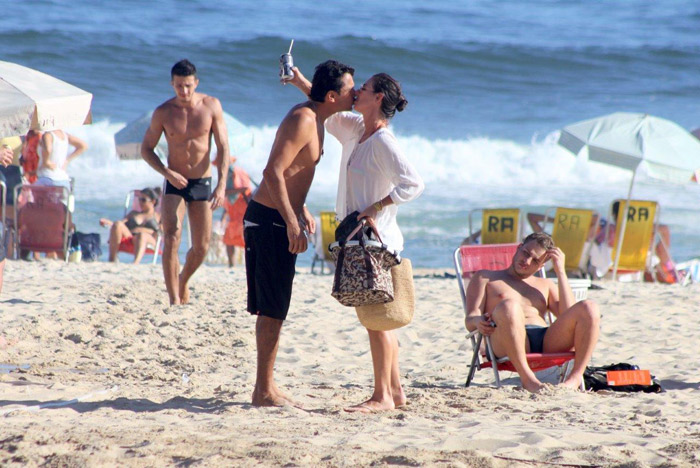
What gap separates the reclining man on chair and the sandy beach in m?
0.21

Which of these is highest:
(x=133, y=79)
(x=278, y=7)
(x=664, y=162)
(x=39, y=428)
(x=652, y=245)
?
(x=278, y=7)

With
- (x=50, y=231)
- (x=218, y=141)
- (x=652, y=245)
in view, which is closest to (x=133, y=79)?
(x=50, y=231)

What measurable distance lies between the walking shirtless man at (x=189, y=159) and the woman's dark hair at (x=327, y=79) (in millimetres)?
2151

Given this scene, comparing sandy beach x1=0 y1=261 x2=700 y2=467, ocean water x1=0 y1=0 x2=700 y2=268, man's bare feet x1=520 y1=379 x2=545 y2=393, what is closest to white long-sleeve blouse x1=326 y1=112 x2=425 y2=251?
sandy beach x1=0 y1=261 x2=700 y2=467

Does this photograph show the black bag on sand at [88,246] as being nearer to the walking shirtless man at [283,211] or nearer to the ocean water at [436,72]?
the ocean water at [436,72]

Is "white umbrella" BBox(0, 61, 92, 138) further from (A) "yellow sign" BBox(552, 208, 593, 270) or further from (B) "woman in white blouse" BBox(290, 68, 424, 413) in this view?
(A) "yellow sign" BBox(552, 208, 593, 270)

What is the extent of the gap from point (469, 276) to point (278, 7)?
77.4 feet

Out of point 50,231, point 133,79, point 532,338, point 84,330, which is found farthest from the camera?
point 133,79

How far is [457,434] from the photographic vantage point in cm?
337

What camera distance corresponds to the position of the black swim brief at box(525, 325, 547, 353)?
4.71 meters

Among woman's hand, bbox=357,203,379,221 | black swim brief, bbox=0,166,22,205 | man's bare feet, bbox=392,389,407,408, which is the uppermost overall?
black swim brief, bbox=0,166,22,205

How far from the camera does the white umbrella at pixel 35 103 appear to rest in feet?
14.2

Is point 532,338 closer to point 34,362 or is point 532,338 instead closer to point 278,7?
point 34,362

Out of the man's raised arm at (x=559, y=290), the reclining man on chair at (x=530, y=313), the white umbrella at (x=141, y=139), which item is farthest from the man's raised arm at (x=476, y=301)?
the white umbrella at (x=141, y=139)
